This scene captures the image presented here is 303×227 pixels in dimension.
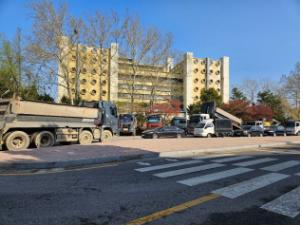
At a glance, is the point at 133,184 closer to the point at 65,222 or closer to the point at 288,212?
the point at 65,222

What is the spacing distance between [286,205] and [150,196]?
2.59 meters

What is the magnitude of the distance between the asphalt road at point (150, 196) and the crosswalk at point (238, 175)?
2 cm

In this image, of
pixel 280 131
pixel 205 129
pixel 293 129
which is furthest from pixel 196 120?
pixel 293 129

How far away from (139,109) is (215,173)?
4040 cm

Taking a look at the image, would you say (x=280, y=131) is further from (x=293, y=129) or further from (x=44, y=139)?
(x=44, y=139)

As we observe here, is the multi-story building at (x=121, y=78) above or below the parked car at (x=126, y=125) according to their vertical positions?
above

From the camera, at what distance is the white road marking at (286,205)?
498 centimetres

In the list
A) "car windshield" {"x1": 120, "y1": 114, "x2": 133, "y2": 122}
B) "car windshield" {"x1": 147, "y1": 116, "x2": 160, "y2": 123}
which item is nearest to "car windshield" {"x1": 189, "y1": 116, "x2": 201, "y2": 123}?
"car windshield" {"x1": 147, "y1": 116, "x2": 160, "y2": 123}

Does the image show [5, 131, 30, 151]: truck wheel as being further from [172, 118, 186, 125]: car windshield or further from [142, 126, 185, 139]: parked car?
[172, 118, 186, 125]: car windshield

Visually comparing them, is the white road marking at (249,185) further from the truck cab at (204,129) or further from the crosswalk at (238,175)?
the truck cab at (204,129)

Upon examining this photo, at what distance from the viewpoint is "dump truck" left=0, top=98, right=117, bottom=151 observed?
14.4 metres

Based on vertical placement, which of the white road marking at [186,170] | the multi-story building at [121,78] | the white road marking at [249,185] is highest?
the multi-story building at [121,78]

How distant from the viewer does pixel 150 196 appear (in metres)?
5.83

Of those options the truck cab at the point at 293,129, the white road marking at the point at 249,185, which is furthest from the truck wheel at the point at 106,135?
the truck cab at the point at 293,129
